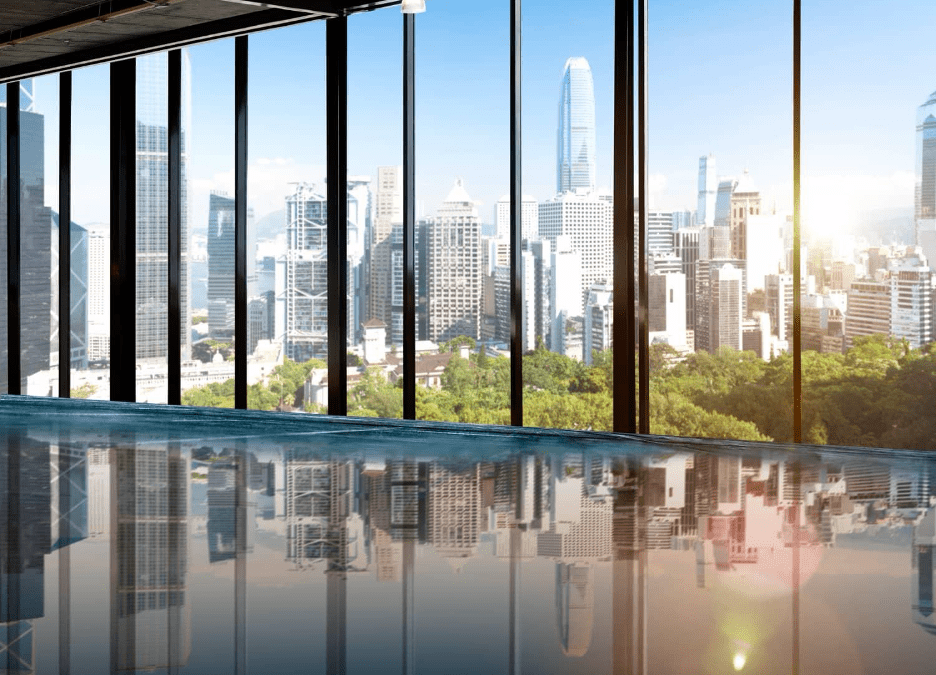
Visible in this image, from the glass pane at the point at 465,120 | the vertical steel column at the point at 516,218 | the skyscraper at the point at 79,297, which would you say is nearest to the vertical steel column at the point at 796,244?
the vertical steel column at the point at 516,218

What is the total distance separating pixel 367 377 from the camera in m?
11.2

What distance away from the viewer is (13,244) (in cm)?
923

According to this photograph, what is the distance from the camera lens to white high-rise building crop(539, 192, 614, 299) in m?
13.0

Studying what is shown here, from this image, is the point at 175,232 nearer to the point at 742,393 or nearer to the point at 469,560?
the point at 469,560

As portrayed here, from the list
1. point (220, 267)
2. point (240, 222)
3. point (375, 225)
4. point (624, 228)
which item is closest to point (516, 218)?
point (624, 228)

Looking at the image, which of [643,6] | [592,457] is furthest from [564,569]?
[643,6]

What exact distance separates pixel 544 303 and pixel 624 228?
7.50 meters

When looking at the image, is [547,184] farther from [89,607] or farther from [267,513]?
[89,607]

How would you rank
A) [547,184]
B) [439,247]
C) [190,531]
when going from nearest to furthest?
[190,531], [439,247], [547,184]

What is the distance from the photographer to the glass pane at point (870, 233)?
13.5 meters

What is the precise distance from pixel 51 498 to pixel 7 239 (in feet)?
19.3

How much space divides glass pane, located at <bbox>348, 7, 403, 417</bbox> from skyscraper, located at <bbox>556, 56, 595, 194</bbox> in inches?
130

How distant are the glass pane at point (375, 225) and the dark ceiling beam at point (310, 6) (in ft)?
1.24

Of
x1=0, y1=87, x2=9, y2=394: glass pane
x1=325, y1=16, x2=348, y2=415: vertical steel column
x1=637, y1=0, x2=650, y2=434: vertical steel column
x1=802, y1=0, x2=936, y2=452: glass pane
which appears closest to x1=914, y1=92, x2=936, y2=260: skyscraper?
x1=802, y1=0, x2=936, y2=452: glass pane
